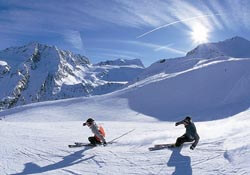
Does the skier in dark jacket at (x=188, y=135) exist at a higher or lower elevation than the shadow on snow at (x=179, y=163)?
higher

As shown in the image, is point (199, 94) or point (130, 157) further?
point (199, 94)

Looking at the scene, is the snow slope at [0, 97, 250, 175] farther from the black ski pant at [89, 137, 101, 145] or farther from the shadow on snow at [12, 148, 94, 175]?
the black ski pant at [89, 137, 101, 145]

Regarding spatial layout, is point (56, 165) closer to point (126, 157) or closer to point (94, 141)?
point (126, 157)

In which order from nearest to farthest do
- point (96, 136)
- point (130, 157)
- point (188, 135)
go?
1. point (130, 157)
2. point (188, 135)
3. point (96, 136)

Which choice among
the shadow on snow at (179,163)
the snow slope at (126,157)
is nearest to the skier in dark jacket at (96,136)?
the snow slope at (126,157)

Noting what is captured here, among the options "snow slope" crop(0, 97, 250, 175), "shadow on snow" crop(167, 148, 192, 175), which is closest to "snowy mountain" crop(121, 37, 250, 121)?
"snow slope" crop(0, 97, 250, 175)

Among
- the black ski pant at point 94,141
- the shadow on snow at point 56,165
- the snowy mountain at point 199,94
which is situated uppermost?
the snowy mountain at point 199,94

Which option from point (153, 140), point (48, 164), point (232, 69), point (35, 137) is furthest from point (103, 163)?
point (232, 69)

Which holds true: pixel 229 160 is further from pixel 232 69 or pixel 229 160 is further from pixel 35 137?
pixel 232 69

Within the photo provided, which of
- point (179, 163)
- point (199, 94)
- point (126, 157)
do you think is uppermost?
point (199, 94)

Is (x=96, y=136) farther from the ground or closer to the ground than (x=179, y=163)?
farther from the ground

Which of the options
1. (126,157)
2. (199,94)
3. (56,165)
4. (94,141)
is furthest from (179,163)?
(199,94)

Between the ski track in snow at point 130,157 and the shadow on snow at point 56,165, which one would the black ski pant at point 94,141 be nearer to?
the ski track in snow at point 130,157

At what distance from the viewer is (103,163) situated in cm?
1236
